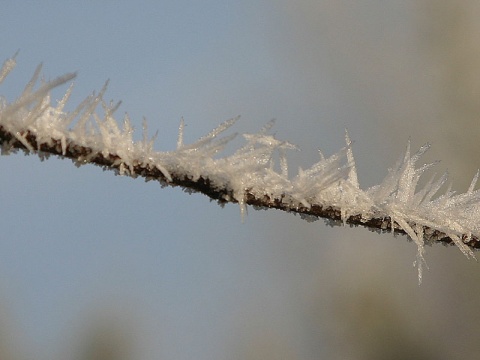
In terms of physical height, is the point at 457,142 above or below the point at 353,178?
above

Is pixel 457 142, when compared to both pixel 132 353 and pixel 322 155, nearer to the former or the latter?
pixel 132 353

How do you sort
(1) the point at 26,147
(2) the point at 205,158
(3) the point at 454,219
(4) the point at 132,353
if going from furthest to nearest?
(4) the point at 132,353, (3) the point at 454,219, (2) the point at 205,158, (1) the point at 26,147

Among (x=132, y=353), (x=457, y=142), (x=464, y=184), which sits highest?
(x=457, y=142)

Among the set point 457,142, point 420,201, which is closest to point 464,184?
point 457,142

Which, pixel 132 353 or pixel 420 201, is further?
pixel 132 353

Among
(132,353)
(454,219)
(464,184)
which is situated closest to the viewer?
(454,219)

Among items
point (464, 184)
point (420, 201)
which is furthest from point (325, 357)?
point (420, 201)
